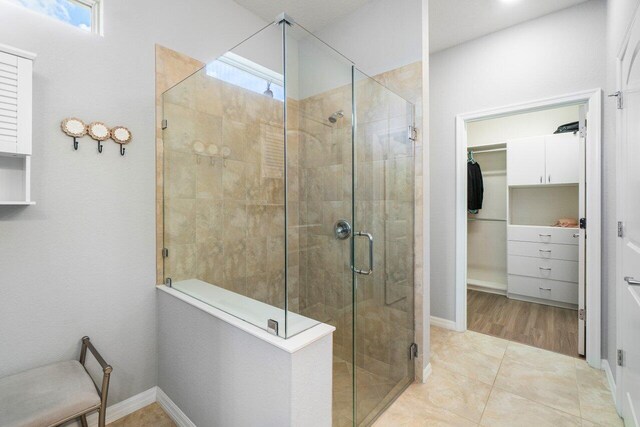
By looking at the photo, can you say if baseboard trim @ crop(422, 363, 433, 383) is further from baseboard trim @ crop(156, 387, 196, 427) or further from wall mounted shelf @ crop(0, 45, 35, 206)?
wall mounted shelf @ crop(0, 45, 35, 206)

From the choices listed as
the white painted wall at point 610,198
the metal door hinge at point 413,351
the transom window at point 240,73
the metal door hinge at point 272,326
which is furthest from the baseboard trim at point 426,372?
the transom window at point 240,73

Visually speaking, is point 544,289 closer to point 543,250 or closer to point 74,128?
point 543,250

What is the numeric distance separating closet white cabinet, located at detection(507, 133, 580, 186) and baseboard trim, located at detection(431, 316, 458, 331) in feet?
6.89

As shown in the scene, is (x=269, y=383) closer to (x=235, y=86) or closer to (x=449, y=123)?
(x=235, y=86)

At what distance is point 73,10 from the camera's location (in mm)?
1622

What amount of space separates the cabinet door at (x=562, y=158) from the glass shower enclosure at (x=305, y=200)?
2695 mm

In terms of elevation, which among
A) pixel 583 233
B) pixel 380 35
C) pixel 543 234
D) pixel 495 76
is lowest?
pixel 543 234

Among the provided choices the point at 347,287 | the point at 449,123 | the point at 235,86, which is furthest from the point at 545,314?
the point at 235,86

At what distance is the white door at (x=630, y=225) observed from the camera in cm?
127

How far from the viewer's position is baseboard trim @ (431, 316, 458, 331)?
2.92 meters

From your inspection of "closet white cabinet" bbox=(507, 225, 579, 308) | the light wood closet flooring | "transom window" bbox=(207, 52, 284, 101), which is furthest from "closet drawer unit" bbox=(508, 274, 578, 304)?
"transom window" bbox=(207, 52, 284, 101)

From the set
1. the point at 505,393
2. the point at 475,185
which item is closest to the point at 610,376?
the point at 505,393

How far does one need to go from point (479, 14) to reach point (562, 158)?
2.12 metres

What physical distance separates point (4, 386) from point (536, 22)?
13.9 ft
